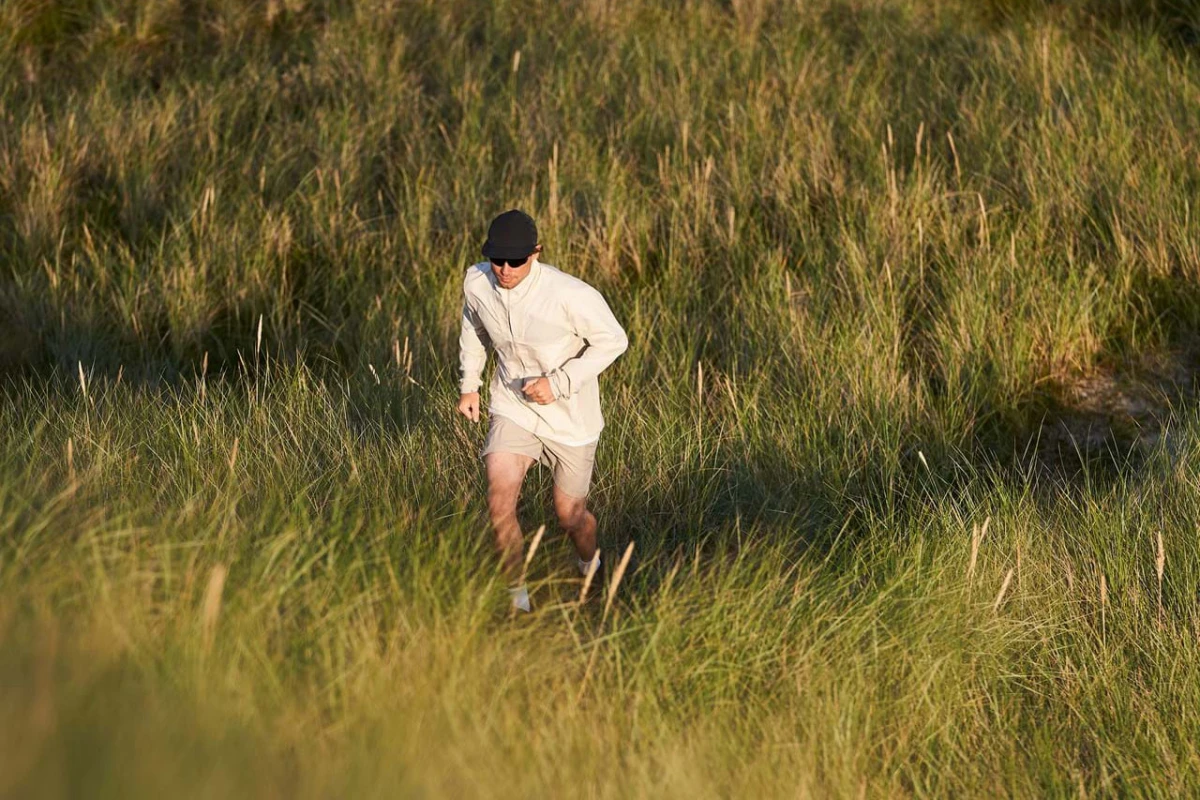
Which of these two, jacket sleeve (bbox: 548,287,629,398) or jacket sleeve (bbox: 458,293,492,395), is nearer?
jacket sleeve (bbox: 548,287,629,398)

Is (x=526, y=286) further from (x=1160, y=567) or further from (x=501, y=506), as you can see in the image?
(x=1160, y=567)

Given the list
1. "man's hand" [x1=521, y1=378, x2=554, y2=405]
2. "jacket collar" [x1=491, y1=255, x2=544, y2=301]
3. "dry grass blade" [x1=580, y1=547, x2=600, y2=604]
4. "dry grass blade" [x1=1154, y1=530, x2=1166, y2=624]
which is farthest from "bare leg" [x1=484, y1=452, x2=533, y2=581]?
"dry grass blade" [x1=1154, y1=530, x2=1166, y2=624]

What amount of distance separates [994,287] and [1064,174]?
1336 millimetres

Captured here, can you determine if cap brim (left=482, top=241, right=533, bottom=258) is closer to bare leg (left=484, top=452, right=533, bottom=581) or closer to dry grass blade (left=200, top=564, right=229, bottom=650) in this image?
bare leg (left=484, top=452, right=533, bottom=581)

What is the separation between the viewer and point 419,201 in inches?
330

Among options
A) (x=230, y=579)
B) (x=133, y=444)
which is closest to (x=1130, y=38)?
(x=133, y=444)

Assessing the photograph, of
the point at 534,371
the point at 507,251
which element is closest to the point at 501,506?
the point at 534,371

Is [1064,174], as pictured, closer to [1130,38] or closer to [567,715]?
[1130,38]

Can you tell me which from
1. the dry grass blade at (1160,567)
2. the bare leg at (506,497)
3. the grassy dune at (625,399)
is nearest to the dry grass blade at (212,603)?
the grassy dune at (625,399)

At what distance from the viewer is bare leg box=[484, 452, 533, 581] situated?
470cm

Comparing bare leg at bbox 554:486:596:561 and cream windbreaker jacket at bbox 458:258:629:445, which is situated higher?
cream windbreaker jacket at bbox 458:258:629:445

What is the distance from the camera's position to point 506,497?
16.1ft

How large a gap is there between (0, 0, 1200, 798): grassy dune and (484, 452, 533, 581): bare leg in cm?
20

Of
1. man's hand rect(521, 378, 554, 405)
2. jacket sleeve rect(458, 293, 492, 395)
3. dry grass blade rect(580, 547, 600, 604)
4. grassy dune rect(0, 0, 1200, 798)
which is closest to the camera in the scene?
grassy dune rect(0, 0, 1200, 798)
